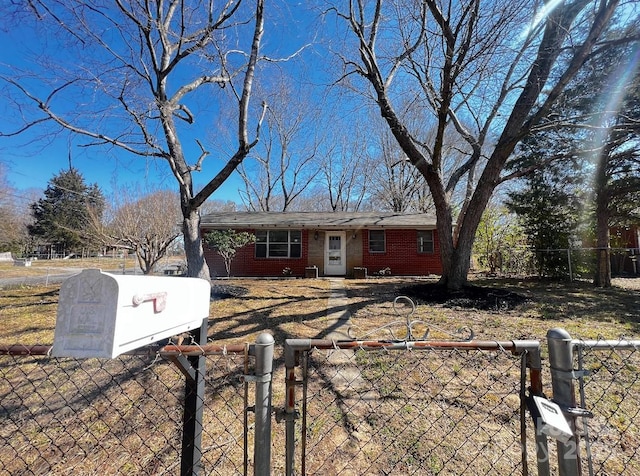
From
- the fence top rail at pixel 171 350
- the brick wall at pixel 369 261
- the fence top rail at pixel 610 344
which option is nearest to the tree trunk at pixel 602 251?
the brick wall at pixel 369 261

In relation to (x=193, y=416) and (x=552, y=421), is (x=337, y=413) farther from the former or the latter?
(x=552, y=421)

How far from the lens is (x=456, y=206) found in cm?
2027

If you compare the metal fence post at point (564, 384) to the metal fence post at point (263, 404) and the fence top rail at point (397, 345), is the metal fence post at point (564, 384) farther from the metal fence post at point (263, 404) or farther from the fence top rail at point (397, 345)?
the metal fence post at point (263, 404)

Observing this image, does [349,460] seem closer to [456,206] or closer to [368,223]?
[368,223]

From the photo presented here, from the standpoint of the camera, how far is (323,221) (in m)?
13.3

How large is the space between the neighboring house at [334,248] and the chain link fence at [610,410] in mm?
9773

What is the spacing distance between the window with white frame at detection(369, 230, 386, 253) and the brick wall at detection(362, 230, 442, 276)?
14cm

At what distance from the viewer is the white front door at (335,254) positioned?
43.6ft

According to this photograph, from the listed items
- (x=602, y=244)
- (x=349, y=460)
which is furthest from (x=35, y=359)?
(x=602, y=244)

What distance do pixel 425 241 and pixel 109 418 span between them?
12664 mm

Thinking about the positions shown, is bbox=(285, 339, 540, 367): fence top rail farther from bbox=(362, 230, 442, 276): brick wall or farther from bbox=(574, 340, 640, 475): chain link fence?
bbox=(362, 230, 442, 276): brick wall

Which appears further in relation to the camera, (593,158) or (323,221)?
(323,221)

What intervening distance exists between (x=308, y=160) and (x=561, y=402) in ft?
72.3

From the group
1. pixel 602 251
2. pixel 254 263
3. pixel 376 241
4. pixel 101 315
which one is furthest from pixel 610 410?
pixel 254 263
